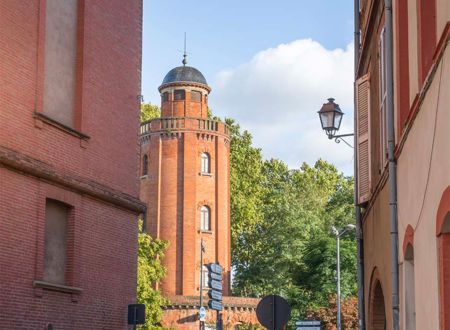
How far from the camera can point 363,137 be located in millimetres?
17891

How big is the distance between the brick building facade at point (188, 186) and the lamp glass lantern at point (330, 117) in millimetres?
52592

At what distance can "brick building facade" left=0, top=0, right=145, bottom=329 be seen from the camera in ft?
58.3

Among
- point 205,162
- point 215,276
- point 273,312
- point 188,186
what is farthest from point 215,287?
point 205,162

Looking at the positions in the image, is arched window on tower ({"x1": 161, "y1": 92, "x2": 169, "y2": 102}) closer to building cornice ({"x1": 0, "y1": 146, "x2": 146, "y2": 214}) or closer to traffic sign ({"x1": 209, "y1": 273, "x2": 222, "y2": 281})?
building cornice ({"x1": 0, "y1": 146, "x2": 146, "y2": 214})

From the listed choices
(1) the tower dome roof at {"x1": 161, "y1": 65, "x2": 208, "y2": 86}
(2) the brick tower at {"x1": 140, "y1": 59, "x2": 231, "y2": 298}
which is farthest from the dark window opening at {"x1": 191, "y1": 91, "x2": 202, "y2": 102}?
(1) the tower dome roof at {"x1": 161, "y1": 65, "x2": 208, "y2": 86}

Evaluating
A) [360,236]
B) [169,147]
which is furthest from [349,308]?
[360,236]

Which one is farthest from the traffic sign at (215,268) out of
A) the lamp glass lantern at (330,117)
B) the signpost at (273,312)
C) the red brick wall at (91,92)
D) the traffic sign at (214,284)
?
the lamp glass lantern at (330,117)

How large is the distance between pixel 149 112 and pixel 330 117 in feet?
207

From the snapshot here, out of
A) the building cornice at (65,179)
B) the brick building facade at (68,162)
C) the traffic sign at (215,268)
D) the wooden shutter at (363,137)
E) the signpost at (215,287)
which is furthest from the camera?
the brick building facade at (68,162)

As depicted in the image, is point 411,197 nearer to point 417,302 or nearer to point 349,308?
point 417,302

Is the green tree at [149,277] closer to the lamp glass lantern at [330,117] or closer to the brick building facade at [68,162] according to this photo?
the brick building facade at [68,162]

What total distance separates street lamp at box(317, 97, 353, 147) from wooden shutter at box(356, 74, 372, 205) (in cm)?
241

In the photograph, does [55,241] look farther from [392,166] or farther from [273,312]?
[392,166]

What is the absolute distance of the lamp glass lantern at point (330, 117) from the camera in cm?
2070
